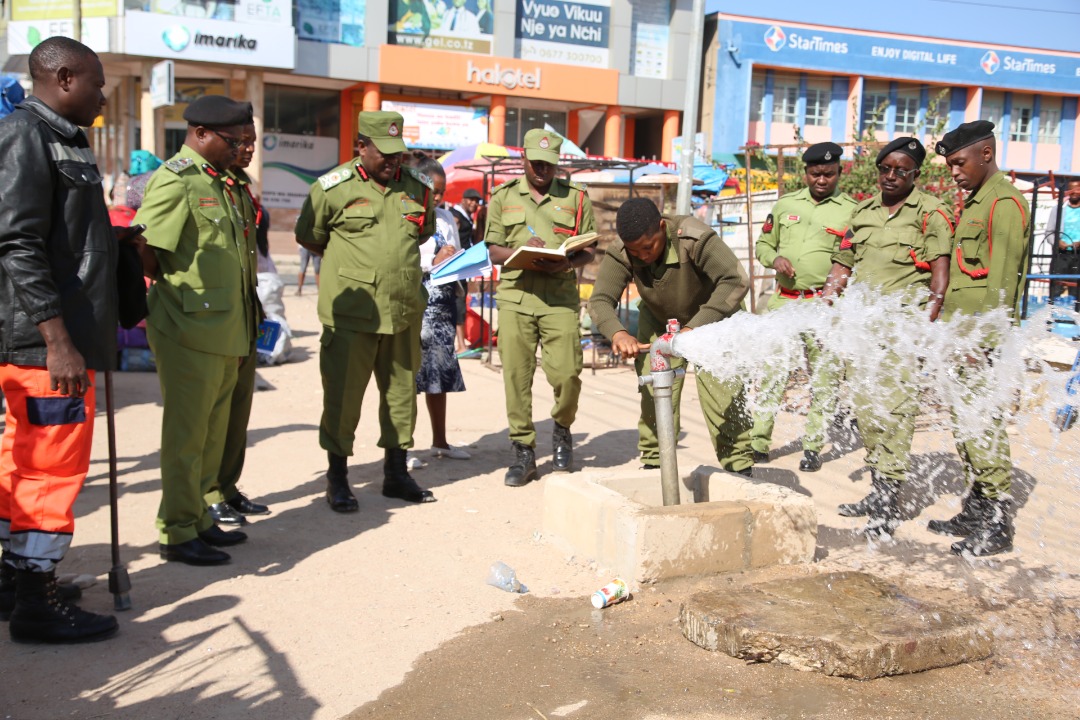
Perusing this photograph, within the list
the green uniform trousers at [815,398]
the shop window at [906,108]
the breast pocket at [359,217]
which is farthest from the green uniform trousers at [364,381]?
the shop window at [906,108]

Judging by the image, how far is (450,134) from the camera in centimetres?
2691

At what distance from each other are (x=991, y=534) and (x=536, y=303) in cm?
300

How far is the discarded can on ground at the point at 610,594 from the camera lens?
422 cm

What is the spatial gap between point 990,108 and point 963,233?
3217 cm

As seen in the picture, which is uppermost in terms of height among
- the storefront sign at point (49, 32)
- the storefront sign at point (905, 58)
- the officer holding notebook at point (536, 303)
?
the storefront sign at point (905, 58)

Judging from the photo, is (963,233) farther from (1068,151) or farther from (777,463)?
(1068,151)

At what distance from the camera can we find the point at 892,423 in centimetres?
546

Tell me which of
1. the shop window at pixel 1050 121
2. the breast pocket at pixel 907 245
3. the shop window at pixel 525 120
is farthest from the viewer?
the shop window at pixel 1050 121

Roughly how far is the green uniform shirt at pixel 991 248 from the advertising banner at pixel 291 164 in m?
23.3

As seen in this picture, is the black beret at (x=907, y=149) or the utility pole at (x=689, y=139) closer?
the black beret at (x=907, y=149)

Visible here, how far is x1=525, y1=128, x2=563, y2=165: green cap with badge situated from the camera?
248 inches

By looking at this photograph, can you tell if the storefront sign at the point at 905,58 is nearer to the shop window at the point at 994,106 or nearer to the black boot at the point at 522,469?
the shop window at the point at 994,106

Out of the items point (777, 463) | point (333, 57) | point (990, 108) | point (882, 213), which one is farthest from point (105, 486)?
point (990, 108)

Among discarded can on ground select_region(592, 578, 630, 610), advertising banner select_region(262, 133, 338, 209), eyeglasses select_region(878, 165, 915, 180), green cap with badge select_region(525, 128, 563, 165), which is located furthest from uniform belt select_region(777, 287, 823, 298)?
advertising banner select_region(262, 133, 338, 209)
